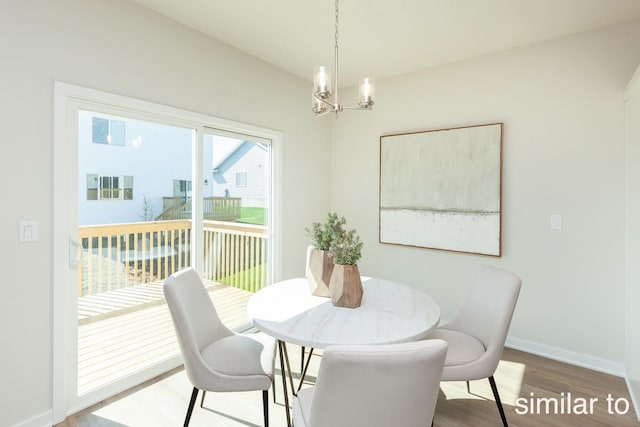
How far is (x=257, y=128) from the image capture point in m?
3.23

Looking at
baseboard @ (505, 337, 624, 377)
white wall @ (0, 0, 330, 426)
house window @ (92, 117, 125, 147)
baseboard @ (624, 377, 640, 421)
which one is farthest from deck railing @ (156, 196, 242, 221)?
baseboard @ (624, 377, 640, 421)

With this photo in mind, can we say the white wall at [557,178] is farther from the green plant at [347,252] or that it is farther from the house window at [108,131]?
the house window at [108,131]

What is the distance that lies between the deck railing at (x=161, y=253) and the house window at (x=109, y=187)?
0.66ft

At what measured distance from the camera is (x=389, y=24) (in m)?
2.56

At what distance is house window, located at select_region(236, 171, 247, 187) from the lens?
3.25 metres

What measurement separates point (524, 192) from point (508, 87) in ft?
3.11

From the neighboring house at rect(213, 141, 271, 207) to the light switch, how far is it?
1316 mm

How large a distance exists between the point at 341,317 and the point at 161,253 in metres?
1.68

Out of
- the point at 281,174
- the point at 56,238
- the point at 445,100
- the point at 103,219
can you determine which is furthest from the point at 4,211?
the point at 445,100

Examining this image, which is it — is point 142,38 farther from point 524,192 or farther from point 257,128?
point 524,192

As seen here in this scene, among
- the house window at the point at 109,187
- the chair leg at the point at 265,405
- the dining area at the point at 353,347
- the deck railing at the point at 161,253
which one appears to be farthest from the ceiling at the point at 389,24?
the chair leg at the point at 265,405

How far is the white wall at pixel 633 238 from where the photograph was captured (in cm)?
218

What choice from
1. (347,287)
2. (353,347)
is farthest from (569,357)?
(353,347)

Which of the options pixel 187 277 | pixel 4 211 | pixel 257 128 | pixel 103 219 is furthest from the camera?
pixel 257 128
